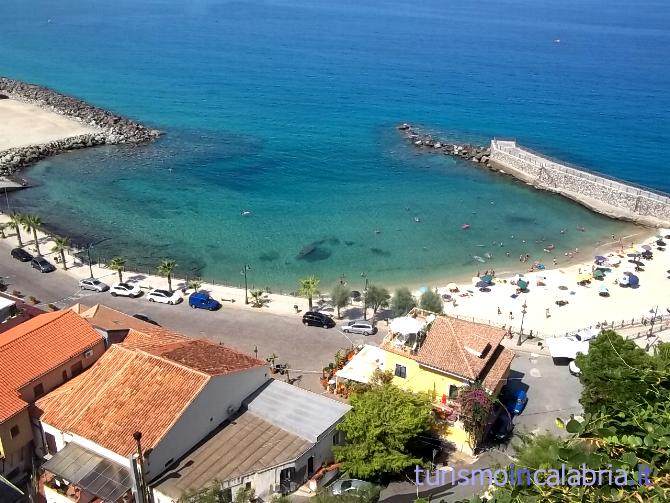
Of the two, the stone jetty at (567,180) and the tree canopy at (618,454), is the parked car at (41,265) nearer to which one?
the tree canopy at (618,454)

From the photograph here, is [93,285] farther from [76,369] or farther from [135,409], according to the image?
[135,409]

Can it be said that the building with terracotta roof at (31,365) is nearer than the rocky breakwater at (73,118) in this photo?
Yes

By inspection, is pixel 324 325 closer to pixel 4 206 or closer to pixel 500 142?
pixel 4 206

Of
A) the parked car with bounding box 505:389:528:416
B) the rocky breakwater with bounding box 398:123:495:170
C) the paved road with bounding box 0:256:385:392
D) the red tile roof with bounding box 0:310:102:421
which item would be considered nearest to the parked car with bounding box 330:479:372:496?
the paved road with bounding box 0:256:385:392

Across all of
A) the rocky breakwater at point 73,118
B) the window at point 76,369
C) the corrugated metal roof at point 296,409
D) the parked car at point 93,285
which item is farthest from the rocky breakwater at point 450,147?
the window at point 76,369

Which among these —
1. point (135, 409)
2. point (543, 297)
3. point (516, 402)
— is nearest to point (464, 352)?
point (516, 402)

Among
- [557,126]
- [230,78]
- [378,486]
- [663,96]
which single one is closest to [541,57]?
[663,96]
